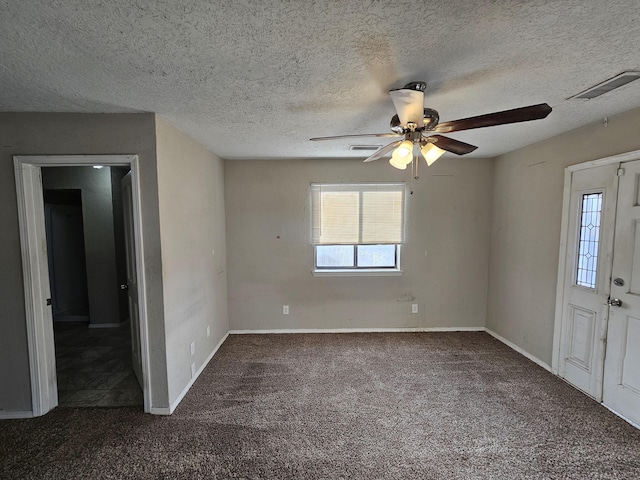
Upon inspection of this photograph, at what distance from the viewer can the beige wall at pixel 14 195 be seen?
6.76 ft

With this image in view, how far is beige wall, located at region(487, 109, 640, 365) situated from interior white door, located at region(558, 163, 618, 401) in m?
0.15

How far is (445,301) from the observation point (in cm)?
390

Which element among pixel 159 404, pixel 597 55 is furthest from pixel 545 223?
pixel 159 404

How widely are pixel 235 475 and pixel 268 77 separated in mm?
2402

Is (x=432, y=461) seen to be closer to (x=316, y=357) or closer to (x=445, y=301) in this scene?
(x=316, y=357)

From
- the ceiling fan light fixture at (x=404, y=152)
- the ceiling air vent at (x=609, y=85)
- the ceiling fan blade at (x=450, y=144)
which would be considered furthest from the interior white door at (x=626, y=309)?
the ceiling fan light fixture at (x=404, y=152)

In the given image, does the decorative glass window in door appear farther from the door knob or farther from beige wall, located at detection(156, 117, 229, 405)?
beige wall, located at detection(156, 117, 229, 405)

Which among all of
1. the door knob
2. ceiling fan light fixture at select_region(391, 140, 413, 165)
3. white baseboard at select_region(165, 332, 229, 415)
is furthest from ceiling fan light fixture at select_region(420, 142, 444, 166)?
white baseboard at select_region(165, 332, 229, 415)

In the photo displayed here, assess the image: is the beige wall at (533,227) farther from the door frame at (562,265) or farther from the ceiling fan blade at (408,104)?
the ceiling fan blade at (408,104)

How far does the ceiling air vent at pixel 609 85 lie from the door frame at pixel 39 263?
319 cm

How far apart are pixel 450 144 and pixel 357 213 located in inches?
76.2

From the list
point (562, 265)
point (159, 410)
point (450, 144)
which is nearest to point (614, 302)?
point (562, 265)

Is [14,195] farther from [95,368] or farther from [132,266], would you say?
[95,368]

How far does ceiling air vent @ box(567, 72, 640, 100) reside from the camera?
5.35ft
